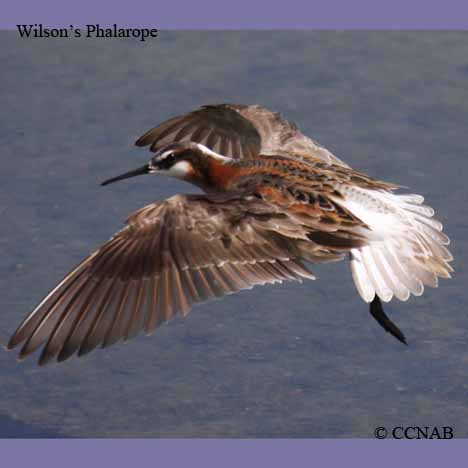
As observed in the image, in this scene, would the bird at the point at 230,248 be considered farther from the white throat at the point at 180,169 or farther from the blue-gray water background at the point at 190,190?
the blue-gray water background at the point at 190,190

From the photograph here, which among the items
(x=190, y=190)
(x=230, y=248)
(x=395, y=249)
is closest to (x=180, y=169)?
(x=230, y=248)

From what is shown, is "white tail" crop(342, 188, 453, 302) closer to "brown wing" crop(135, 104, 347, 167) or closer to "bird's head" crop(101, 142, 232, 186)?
"bird's head" crop(101, 142, 232, 186)

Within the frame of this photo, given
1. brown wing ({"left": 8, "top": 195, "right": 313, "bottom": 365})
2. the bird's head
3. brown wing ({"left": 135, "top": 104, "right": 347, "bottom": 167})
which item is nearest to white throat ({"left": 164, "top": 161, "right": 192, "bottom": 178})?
the bird's head

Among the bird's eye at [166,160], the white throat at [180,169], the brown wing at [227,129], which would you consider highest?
the bird's eye at [166,160]

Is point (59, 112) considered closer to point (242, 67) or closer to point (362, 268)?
point (242, 67)

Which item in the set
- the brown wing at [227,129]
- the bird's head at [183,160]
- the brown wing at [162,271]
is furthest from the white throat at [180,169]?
the brown wing at [227,129]
